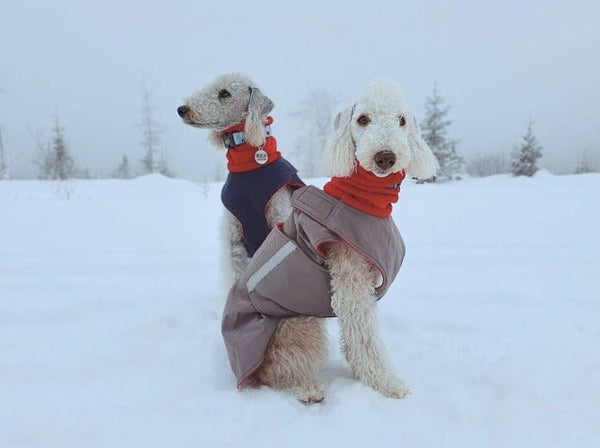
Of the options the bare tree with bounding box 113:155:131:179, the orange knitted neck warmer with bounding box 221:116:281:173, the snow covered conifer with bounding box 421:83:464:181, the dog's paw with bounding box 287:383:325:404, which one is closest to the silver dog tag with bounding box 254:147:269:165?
the orange knitted neck warmer with bounding box 221:116:281:173

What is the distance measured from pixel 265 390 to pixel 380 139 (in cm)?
134

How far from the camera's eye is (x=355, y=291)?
210 cm

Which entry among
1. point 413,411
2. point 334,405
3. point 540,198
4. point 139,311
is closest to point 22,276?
point 139,311

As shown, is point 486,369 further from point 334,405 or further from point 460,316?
point 334,405

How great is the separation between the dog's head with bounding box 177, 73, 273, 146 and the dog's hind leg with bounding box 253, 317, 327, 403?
1.50 metres

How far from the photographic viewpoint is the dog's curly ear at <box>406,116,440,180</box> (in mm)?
2025

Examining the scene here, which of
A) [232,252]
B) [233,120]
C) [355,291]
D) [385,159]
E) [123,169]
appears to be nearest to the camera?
[385,159]

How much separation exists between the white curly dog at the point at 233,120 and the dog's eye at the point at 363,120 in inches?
46.9

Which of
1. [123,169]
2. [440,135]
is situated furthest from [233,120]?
[123,169]

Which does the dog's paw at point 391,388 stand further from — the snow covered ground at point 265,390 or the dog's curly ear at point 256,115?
the dog's curly ear at point 256,115

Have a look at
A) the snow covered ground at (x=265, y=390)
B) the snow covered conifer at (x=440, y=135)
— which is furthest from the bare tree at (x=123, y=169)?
the snow covered ground at (x=265, y=390)

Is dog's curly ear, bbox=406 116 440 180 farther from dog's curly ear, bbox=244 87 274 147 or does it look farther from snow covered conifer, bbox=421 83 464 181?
snow covered conifer, bbox=421 83 464 181

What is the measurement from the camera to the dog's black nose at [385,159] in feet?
6.02

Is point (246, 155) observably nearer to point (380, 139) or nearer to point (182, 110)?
point (182, 110)
